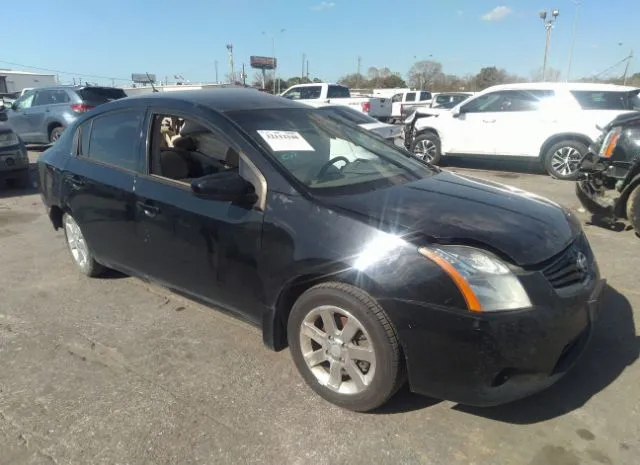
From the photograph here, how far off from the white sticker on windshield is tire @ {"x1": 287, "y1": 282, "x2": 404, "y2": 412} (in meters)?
0.95

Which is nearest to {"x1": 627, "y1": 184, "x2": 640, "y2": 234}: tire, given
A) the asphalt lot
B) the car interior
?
the asphalt lot

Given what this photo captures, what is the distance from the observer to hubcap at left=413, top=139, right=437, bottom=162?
1124 centimetres

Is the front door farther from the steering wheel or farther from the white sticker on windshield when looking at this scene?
the steering wheel

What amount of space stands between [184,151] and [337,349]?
6.32ft

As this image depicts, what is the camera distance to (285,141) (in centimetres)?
308

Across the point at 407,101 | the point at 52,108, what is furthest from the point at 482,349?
the point at 407,101

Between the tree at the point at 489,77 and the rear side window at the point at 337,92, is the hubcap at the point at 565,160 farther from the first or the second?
the tree at the point at 489,77

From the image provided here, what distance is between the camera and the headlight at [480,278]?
2.22m

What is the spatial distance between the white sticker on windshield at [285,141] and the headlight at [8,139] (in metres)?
7.36

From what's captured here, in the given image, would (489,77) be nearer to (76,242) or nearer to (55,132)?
(55,132)

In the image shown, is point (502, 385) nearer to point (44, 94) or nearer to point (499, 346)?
point (499, 346)

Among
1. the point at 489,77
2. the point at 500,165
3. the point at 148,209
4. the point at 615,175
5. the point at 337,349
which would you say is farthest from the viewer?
the point at 489,77

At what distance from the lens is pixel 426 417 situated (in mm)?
2570

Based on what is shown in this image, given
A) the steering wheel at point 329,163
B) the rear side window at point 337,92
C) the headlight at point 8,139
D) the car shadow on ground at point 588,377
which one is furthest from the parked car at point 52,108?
the car shadow on ground at point 588,377
